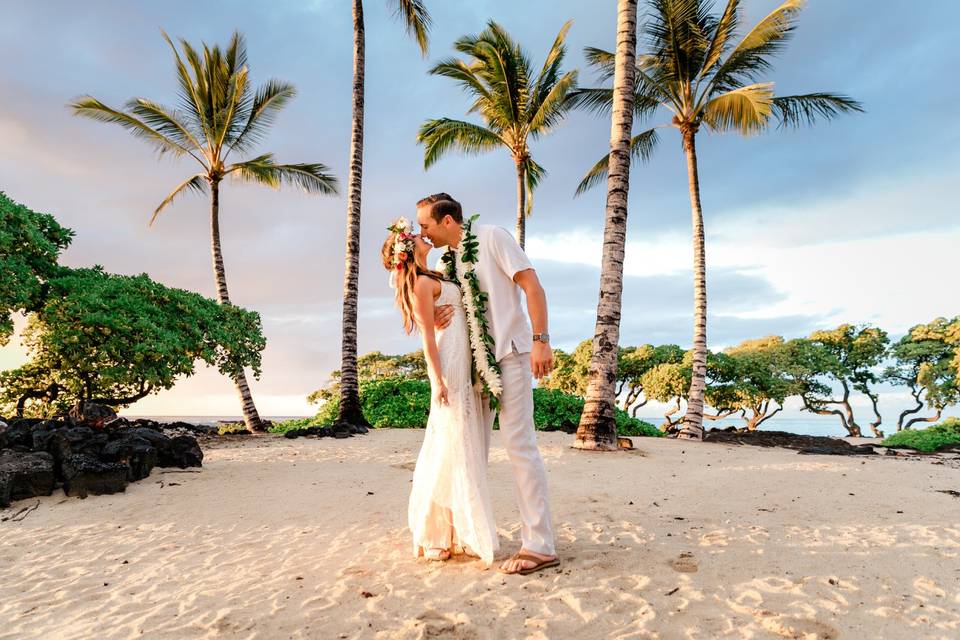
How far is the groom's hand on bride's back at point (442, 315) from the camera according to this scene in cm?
382

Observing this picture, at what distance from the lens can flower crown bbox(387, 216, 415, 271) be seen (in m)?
3.76

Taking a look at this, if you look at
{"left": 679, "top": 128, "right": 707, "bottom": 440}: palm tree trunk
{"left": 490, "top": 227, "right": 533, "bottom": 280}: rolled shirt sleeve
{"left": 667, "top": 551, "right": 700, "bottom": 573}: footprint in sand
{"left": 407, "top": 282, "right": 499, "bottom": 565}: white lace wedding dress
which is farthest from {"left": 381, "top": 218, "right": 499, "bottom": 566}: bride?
{"left": 679, "top": 128, "right": 707, "bottom": 440}: palm tree trunk

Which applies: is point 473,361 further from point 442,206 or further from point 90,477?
point 90,477

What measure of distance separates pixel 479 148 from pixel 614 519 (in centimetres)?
1655

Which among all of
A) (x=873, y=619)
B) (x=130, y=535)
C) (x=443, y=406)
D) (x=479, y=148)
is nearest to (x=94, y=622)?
(x=130, y=535)

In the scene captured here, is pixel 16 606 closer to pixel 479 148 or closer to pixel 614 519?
pixel 614 519

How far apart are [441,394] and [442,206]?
124 centimetres

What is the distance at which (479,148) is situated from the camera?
19.7 m

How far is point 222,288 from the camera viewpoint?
16781 millimetres

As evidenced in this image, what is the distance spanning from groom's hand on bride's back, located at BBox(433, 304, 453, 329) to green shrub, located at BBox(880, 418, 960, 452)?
1427 cm

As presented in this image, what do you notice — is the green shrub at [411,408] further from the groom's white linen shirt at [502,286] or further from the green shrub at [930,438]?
the groom's white linen shirt at [502,286]

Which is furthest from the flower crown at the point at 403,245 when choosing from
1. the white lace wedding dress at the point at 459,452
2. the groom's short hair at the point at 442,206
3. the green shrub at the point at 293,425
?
the green shrub at the point at 293,425

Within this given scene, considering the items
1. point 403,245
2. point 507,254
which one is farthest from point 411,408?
point 507,254

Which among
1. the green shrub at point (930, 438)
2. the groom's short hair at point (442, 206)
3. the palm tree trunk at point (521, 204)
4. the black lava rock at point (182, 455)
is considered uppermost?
the palm tree trunk at point (521, 204)
